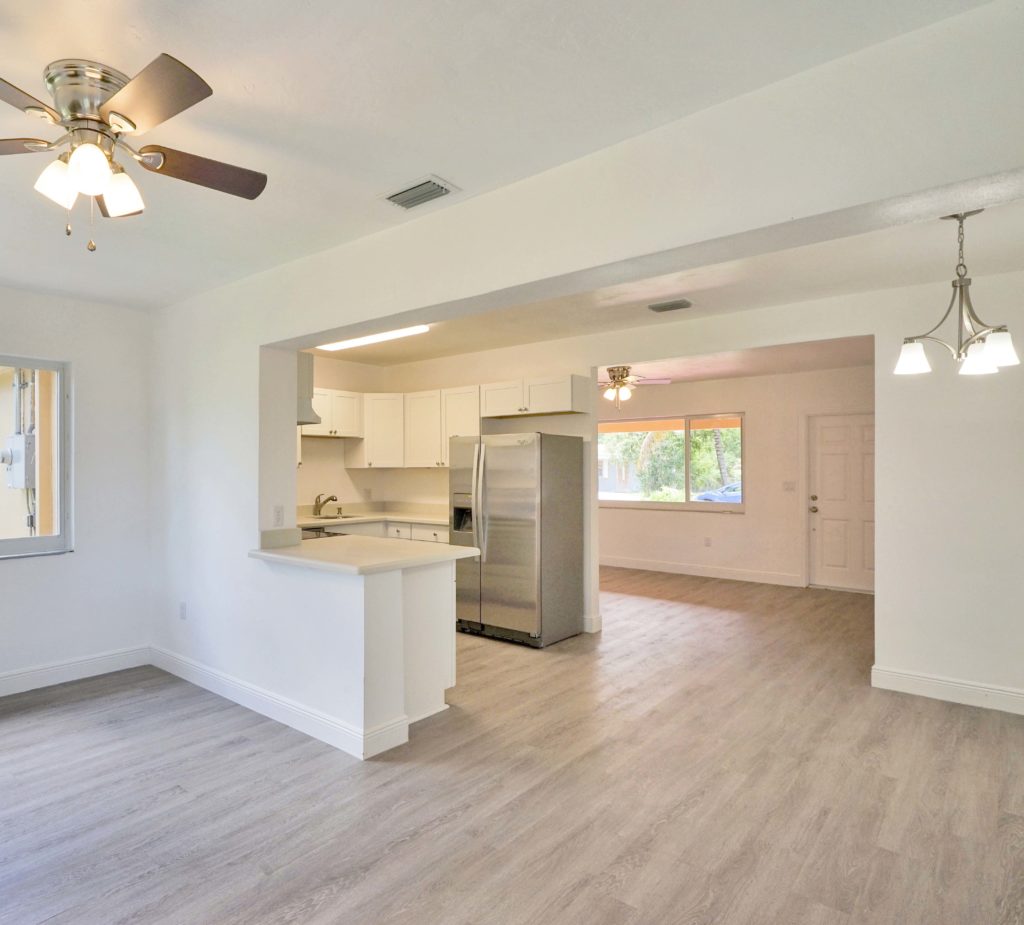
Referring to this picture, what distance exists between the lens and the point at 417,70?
1.77 meters

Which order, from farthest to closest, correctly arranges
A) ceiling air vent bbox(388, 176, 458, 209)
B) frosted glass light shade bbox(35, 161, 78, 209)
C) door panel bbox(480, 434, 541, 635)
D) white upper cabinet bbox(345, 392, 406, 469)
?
white upper cabinet bbox(345, 392, 406, 469), door panel bbox(480, 434, 541, 635), ceiling air vent bbox(388, 176, 458, 209), frosted glass light shade bbox(35, 161, 78, 209)

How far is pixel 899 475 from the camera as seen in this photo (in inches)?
155

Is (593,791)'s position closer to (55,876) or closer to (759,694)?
(759,694)

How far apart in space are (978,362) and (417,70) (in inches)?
100

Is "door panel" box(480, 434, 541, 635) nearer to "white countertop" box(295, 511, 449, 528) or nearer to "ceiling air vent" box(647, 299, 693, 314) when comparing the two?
"white countertop" box(295, 511, 449, 528)

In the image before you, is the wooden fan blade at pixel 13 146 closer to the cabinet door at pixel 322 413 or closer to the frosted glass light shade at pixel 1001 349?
the frosted glass light shade at pixel 1001 349

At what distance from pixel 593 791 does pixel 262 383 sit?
275cm

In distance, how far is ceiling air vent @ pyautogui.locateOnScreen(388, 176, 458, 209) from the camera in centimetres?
245

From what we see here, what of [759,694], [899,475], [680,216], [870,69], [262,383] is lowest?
[759,694]

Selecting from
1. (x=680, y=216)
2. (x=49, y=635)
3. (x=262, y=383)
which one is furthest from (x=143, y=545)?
(x=680, y=216)

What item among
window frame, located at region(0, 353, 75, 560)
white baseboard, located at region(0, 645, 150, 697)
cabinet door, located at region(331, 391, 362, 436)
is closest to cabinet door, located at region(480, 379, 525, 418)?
cabinet door, located at region(331, 391, 362, 436)

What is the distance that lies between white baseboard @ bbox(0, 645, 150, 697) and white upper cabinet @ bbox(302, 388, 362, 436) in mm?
2273

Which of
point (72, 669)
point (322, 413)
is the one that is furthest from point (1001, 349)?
point (72, 669)

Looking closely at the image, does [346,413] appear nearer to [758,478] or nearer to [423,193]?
[423,193]
